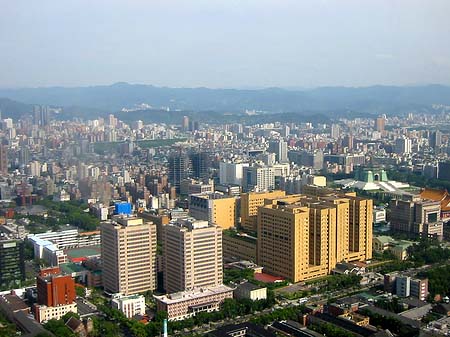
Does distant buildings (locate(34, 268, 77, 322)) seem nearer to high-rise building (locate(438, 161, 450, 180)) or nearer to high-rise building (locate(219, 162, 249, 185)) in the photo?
high-rise building (locate(219, 162, 249, 185))

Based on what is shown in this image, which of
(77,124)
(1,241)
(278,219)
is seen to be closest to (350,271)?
(278,219)

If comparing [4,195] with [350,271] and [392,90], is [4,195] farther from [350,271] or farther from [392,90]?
[392,90]

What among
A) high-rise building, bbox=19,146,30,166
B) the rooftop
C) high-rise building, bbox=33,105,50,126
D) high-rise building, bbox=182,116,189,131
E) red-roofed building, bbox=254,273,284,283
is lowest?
red-roofed building, bbox=254,273,284,283

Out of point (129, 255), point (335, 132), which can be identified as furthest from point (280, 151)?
point (129, 255)

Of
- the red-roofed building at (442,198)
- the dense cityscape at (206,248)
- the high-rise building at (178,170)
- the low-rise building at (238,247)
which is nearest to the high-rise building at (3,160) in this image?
the dense cityscape at (206,248)

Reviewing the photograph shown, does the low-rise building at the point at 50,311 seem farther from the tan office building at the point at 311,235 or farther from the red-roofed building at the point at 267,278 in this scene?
the tan office building at the point at 311,235

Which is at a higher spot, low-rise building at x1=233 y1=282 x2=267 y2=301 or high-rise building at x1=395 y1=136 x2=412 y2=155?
high-rise building at x1=395 y1=136 x2=412 y2=155

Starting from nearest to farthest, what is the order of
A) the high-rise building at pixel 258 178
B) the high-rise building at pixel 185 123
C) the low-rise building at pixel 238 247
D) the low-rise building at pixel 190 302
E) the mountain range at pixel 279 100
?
1. the low-rise building at pixel 190 302
2. the low-rise building at pixel 238 247
3. the high-rise building at pixel 258 178
4. the high-rise building at pixel 185 123
5. the mountain range at pixel 279 100

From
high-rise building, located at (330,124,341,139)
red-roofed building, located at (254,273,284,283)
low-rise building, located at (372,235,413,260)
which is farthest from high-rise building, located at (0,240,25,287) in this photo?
high-rise building, located at (330,124,341,139)
